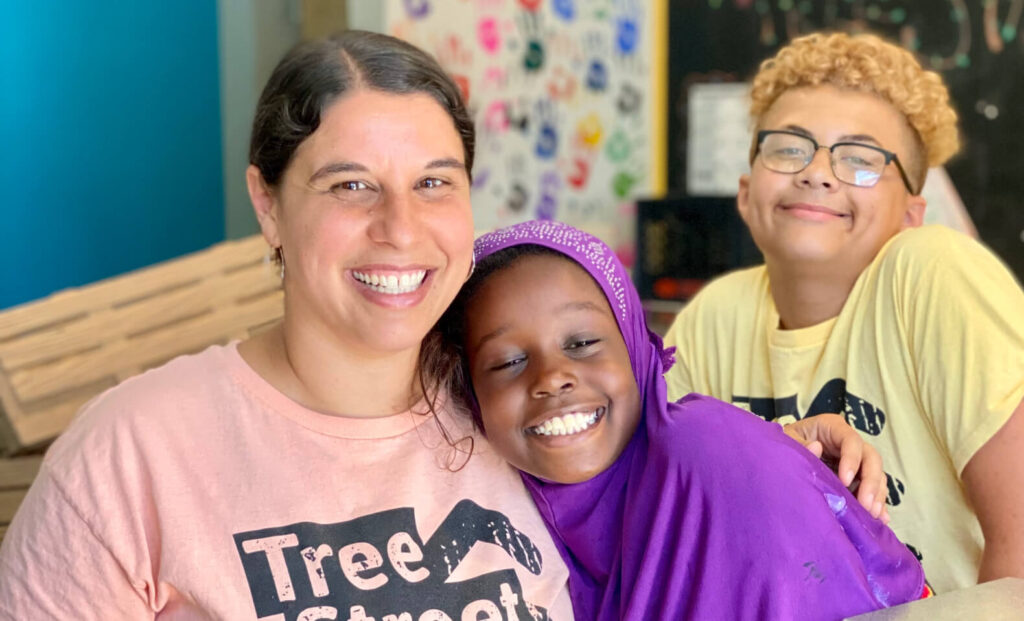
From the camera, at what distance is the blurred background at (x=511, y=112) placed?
3.29 m

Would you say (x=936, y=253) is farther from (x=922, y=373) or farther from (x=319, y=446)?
(x=319, y=446)

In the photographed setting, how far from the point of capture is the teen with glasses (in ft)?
5.24

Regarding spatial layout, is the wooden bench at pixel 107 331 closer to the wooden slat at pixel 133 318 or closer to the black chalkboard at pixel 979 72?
the wooden slat at pixel 133 318

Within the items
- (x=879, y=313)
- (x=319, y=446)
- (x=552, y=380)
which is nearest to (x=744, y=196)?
(x=879, y=313)

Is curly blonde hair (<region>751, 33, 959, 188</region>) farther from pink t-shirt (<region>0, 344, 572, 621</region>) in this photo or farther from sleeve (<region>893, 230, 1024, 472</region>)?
pink t-shirt (<region>0, 344, 572, 621</region>)

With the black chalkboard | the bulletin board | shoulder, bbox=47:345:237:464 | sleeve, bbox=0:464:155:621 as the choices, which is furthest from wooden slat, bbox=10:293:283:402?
the black chalkboard

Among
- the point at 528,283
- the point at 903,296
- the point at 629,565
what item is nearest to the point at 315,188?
the point at 528,283

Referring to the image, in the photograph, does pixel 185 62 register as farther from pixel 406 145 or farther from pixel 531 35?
pixel 406 145

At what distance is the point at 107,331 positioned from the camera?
2104 millimetres

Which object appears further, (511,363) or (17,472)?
(17,472)

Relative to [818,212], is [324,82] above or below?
above

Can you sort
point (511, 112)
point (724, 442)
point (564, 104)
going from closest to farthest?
1. point (724, 442)
2. point (511, 112)
3. point (564, 104)

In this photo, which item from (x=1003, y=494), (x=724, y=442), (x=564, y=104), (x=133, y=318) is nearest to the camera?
(x=724, y=442)

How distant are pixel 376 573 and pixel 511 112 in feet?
9.73
